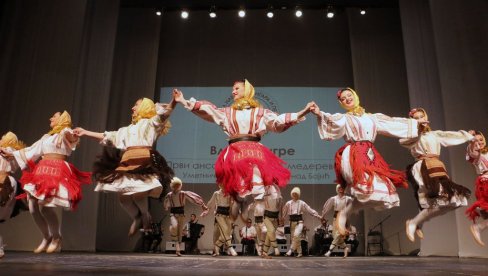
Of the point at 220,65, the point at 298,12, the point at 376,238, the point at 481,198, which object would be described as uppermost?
the point at 298,12

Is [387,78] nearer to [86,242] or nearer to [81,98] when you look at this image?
[81,98]

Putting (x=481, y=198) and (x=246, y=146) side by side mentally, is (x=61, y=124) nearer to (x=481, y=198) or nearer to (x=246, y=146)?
(x=246, y=146)

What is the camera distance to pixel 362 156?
3.75 meters

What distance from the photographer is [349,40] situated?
9.48 meters

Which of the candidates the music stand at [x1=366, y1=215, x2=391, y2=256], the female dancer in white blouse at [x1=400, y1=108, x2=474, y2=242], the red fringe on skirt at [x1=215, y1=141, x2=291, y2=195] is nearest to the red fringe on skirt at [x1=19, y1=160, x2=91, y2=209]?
the red fringe on skirt at [x1=215, y1=141, x2=291, y2=195]

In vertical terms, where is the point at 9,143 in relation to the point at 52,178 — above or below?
above

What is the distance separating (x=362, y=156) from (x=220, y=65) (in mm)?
6097

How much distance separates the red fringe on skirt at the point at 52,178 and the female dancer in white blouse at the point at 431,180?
3634 millimetres

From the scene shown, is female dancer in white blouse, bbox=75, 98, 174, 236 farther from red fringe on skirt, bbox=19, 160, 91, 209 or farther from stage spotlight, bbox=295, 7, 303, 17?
stage spotlight, bbox=295, 7, 303, 17

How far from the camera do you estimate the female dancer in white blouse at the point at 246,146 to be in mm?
3674

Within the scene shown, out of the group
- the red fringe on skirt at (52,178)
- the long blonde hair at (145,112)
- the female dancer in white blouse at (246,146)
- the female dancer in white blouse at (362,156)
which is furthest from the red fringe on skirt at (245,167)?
the red fringe on skirt at (52,178)

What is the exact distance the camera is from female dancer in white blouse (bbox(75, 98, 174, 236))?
411 cm

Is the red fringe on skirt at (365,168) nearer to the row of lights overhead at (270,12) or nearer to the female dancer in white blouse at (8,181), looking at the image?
the female dancer in white blouse at (8,181)

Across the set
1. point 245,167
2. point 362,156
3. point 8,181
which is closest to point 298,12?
point 362,156
